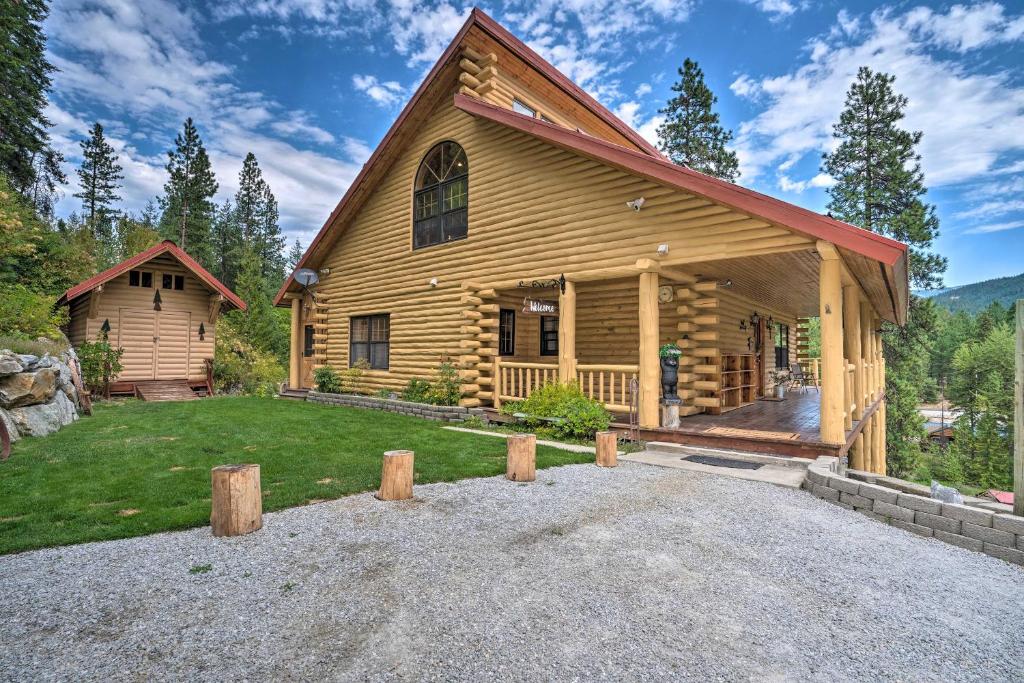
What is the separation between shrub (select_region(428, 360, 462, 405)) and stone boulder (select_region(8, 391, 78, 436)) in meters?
7.01

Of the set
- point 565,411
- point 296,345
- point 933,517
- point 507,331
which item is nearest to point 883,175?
point 507,331

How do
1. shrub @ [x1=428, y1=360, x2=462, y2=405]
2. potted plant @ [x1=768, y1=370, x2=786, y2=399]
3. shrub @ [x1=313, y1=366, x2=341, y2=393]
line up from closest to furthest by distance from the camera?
shrub @ [x1=428, y1=360, x2=462, y2=405]
potted plant @ [x1=768, y1=370, x2=786, y2=399]
shrub @ [x1=313, y1=366, x2=341, y2=393]

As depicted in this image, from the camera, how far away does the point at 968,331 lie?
225ft

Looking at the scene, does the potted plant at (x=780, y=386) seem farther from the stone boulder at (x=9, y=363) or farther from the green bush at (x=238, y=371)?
the stone boulder at (x=9, y=363)

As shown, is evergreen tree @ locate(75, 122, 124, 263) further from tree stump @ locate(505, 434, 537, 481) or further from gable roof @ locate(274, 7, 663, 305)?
tree stump @ locate(505, 434, 537, 481)

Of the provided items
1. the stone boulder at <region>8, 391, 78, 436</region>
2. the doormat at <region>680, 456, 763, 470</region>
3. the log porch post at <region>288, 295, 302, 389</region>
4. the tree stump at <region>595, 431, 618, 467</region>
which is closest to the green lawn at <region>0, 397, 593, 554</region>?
the stone boulder at <region>8, 391, 78, 436</region>

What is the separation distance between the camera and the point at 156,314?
16344 millimetres

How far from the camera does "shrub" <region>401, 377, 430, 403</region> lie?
464 inches

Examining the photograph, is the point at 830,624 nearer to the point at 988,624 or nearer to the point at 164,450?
the point at 988,624

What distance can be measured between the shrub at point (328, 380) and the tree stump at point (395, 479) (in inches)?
409

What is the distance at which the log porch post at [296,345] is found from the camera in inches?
648

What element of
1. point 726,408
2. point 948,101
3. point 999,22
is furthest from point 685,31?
point 726,408

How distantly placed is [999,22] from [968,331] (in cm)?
6052

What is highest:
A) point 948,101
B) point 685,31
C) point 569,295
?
point 685,31
